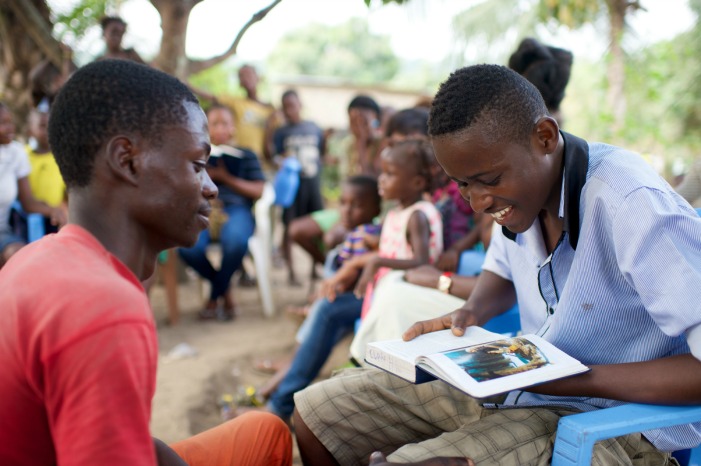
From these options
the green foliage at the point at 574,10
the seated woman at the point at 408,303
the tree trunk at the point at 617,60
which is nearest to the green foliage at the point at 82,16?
the seated woman at the point at 408,303

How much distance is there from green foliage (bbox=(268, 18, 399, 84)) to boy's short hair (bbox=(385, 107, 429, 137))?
24.9m

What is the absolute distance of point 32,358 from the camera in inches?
32.4

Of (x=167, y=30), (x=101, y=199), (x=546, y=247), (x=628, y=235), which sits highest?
(x=167, y=30)

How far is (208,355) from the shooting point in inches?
155

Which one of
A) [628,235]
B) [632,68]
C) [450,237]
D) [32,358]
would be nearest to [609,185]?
[628,235]

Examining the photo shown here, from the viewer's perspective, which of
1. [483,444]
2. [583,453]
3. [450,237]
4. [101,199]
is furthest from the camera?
[450,237]

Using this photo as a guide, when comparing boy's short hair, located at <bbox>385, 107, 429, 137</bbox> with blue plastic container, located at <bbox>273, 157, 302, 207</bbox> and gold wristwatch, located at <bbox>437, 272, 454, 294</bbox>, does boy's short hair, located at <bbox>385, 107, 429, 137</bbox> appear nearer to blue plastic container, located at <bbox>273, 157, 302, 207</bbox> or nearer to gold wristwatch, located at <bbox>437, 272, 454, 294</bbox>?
gold wristwatch, located at <bbox>437, 272, 454, 294</bbox>

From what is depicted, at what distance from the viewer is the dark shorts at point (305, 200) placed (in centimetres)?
599

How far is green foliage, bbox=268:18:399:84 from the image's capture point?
28.2 meters

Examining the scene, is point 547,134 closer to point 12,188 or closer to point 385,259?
point 385,259

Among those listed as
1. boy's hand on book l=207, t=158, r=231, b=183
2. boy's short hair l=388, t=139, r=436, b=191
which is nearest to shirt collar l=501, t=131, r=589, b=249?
boy's short hair l=388, t=139, r=436, b=191

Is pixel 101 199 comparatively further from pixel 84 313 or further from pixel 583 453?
pixel 583 453

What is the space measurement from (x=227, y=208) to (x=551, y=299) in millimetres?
3529

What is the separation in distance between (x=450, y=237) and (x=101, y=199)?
2404 mm
